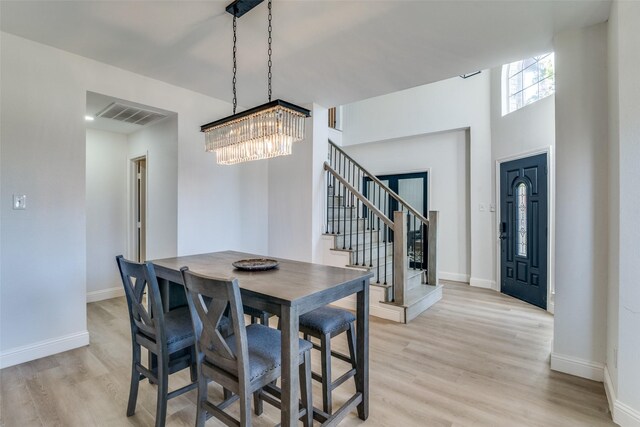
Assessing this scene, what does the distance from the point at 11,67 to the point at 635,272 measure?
15.3 feet

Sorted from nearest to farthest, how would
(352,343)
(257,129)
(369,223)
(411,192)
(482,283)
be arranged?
(352,343), (257,129), (369,223), (482,283), (411,192)

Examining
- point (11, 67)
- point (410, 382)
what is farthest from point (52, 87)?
point (410, 382)

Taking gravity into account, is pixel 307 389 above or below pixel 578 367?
above

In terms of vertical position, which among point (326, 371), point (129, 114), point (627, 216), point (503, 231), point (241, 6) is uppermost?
point (241, 6)

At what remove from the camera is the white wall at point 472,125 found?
4.99 metres

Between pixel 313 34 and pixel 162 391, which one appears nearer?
pixel 162 391

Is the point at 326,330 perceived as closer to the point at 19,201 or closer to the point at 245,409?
the point at 245,409

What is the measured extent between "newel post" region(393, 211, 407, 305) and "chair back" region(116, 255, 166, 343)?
2.44m

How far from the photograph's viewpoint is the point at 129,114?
3643 mm

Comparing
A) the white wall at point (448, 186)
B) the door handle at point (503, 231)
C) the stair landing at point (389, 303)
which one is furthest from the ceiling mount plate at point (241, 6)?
the door handle at point (503, 231)

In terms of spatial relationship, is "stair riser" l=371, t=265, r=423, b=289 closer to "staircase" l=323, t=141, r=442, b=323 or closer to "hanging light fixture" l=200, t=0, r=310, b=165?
"staircase" l=323, t=141, r=442, b=323

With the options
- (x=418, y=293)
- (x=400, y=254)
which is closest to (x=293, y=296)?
(x=400, y=254)

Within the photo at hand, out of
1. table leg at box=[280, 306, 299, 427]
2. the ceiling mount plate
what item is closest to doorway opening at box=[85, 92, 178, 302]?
the ceiling mount plate

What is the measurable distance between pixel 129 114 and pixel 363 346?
3.65 meters
